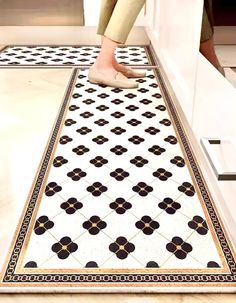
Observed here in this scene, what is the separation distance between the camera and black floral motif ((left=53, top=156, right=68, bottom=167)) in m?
1.27

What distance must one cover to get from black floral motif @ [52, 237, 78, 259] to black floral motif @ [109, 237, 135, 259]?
0.31 ft

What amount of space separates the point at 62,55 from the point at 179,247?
6.36 feet

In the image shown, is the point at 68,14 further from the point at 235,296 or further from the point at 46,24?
the point at 235,296

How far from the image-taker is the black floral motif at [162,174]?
3.92 feet

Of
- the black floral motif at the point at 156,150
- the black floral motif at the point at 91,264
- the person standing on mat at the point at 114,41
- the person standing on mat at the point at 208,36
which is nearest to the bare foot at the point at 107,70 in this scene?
the person standing on mat at the point at 114,41

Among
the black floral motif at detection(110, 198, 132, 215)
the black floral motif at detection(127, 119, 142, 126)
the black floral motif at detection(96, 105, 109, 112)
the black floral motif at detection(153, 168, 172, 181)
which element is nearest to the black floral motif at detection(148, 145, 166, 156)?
the black floral motif at detection(153, 168, 172, 181)

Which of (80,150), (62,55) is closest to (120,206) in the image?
(80,150)

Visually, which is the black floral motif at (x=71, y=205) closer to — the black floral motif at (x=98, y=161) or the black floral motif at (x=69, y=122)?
the black floral motif at (x=98, y=161)

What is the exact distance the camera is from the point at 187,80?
1318 mm

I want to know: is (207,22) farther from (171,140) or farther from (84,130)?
(84,130)

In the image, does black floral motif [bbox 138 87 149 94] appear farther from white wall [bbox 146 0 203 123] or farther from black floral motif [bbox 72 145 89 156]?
Answer: black floral motif [bbox 72 145 89 156]

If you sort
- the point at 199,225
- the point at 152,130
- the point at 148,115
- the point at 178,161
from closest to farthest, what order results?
1. the point at 199,225
2. the point at 178,161
3. the point at 152,130
4. the point at 148,115

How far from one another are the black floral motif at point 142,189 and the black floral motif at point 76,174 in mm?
187

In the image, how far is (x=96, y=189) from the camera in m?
1.14
